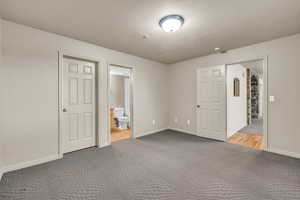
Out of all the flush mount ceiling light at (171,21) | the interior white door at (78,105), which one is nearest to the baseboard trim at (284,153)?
the flush mount ceiling light at (171,21)

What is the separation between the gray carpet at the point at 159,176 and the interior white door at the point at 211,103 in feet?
2.95

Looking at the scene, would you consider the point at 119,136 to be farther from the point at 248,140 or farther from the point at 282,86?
the point at 282,86

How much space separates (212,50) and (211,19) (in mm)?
1598

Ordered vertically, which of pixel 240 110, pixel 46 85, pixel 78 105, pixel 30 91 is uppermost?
pixel 46 85

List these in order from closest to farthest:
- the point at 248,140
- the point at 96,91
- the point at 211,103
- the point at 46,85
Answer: the point at 46,85 < the point at 96,91 < the point at 248,140 < the point at 211,103

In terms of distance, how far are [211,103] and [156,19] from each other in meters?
2.85

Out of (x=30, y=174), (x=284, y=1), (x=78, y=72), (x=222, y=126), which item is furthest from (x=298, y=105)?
(x=30, y=174)

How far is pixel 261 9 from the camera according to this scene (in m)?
1.95

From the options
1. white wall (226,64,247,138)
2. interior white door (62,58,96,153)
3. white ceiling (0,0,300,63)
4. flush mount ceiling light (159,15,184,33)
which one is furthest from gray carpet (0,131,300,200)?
white ceiling (0,0,300,63)

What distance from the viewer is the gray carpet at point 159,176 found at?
1.75 metres

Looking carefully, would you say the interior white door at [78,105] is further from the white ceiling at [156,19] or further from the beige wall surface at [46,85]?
the white ceiling at [156,19]

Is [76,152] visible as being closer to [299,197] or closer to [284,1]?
[299,197]

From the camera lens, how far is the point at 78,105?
3.16m

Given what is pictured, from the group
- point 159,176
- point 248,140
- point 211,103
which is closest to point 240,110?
point 248,140
